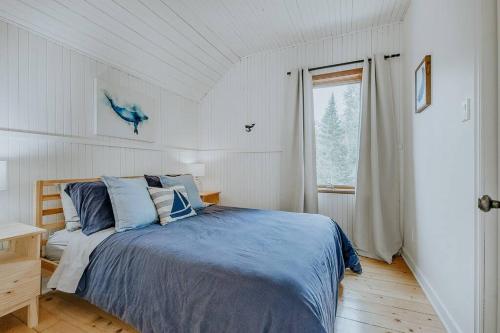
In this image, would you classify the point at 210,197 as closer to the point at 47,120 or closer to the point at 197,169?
the point at 197,169

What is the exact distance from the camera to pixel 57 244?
1919mm

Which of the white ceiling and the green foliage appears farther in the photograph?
the green foliage

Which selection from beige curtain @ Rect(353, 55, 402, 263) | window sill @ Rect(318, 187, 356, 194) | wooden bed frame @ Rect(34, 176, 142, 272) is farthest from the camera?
window sill @ Rect(318, 187, 356, 194)

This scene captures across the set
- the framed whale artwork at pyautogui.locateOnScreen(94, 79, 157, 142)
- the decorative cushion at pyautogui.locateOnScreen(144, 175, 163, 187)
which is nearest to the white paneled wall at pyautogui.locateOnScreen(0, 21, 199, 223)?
the framed whale artwork at pyautogui.locateOnScreen(94, 79, 157, 142)

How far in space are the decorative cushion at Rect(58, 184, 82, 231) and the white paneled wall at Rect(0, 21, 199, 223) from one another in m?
0.25

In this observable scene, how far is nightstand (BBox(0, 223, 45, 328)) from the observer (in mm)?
1491

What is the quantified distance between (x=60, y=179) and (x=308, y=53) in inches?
127

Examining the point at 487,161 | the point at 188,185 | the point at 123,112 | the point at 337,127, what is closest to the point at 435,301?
the point at 487,161

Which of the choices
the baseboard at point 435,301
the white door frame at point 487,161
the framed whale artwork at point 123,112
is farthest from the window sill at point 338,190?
the framed whale artwork at point 123,112

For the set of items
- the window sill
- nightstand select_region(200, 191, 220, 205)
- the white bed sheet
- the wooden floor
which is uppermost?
the window sill

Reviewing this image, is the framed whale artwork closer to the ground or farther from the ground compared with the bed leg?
farther from the ground

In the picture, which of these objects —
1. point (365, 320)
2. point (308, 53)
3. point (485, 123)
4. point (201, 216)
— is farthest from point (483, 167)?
point (308, 53)

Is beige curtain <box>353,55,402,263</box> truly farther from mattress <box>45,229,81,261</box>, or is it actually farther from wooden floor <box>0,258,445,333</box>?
mattress <box>45,229,81,261</box>

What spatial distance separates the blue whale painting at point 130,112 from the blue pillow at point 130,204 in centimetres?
99
